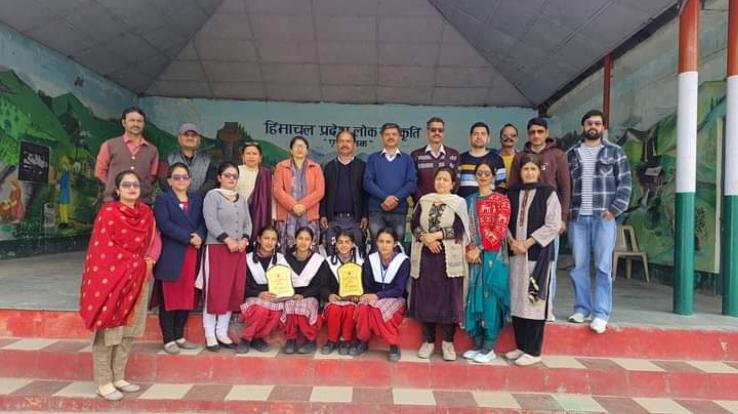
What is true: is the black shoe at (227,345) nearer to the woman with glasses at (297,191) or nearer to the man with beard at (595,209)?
the woman with glasses at (297,191)

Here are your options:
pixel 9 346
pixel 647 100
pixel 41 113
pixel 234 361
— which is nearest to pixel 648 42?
pixel 647 100

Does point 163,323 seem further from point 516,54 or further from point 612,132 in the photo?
point 516,54

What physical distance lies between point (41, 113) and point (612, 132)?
7.77 m

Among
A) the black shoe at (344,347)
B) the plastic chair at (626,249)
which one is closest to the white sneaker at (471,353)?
the black shoe at (344,347)

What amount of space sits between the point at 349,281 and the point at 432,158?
3.96 ft

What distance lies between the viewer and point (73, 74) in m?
7.53

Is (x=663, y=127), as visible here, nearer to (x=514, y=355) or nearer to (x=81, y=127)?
(x=514, y=355)

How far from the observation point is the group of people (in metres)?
3.17

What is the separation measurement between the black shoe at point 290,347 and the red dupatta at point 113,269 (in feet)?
3.22

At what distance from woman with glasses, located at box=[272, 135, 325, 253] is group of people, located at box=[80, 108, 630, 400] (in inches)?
0.7

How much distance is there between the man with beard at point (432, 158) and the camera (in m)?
3.79

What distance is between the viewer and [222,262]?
Answer: 10.9 feet

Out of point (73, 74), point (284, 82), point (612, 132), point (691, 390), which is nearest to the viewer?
point (691, 390)

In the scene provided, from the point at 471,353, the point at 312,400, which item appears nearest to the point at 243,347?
the point at 312,400
